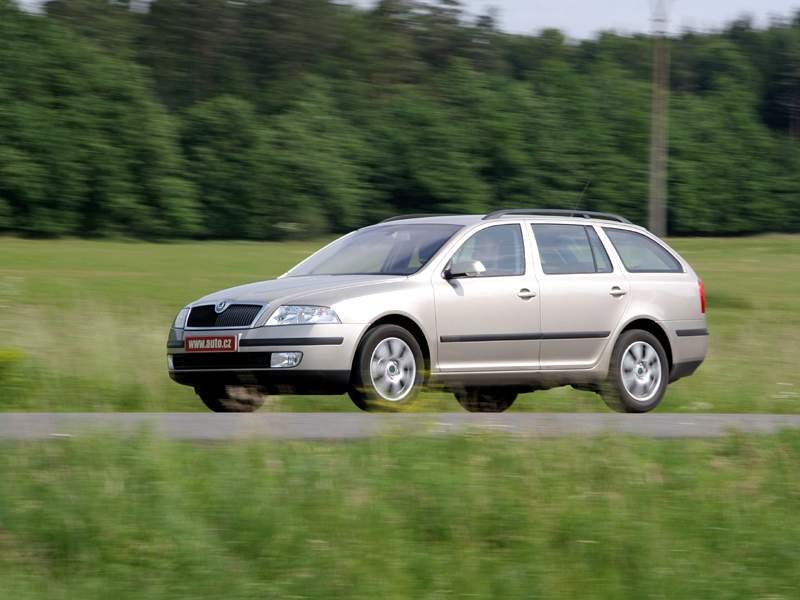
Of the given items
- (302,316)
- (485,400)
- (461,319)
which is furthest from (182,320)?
(485,400)

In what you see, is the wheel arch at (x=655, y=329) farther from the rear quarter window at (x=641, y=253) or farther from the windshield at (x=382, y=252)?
the windshield at (x=382, y=252)

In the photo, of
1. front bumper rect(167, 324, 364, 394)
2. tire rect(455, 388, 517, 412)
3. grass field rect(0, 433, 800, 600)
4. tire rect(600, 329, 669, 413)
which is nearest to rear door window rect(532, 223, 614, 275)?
tire rect(600, 329, 669, 413)

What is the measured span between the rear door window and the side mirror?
86 cm

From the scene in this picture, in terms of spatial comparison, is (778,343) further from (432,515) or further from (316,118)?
(316,118)

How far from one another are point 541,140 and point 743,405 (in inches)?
1949

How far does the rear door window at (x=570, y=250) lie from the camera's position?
11805 mm

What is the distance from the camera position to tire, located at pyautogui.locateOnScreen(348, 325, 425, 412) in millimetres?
10344

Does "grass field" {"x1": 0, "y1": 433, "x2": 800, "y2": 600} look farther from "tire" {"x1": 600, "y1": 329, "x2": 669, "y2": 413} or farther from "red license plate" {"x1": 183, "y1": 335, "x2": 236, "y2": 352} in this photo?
"tire" {"x1": 600, "y1": 329, "x2": 669, "y2": 413}

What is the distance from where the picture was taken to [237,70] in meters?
63.4

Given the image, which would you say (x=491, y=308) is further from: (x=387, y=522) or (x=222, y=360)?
(x=387, y=522)

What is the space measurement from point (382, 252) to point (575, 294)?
1570 mm

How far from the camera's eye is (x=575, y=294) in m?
11.7

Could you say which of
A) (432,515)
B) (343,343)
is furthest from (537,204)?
(432,515)

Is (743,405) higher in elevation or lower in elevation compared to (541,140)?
lower
